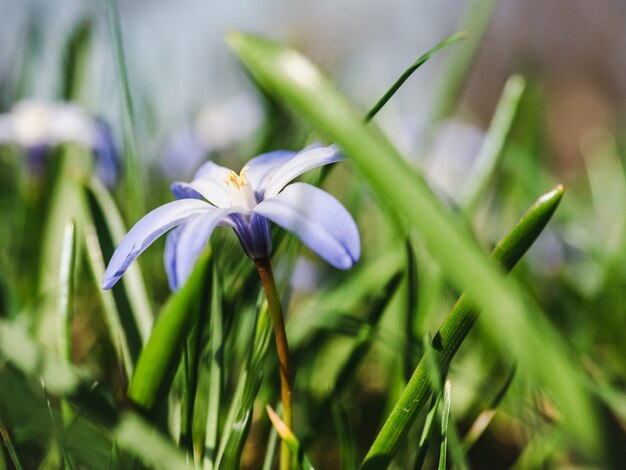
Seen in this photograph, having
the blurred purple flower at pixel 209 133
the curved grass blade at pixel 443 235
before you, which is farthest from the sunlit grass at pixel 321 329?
the blurred purple flower at pixel 209 133

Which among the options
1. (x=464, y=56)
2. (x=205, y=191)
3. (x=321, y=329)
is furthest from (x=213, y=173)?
(x=464, y=56)

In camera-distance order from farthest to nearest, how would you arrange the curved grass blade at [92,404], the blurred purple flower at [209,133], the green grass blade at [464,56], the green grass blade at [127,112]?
the blurred purple flower at [209,133] < the green grass blade at [464,56] < the green grass blade at [127,112] < the curved grass blade at [92,404]

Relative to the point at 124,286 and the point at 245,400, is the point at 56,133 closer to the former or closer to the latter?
the point at 124,286

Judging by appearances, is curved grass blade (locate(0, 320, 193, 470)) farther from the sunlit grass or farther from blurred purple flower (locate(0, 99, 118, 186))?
blurred purple flower (locate(0, 99, 118, 186))

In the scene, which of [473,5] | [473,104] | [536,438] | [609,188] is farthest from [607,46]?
[536,438]

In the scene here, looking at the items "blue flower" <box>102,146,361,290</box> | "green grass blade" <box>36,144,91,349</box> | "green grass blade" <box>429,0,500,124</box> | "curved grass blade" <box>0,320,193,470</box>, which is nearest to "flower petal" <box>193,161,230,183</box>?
"blue flower" <box>102,146,361,290</box>

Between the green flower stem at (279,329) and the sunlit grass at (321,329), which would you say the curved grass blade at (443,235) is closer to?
the sunlit grass at (321,329)
